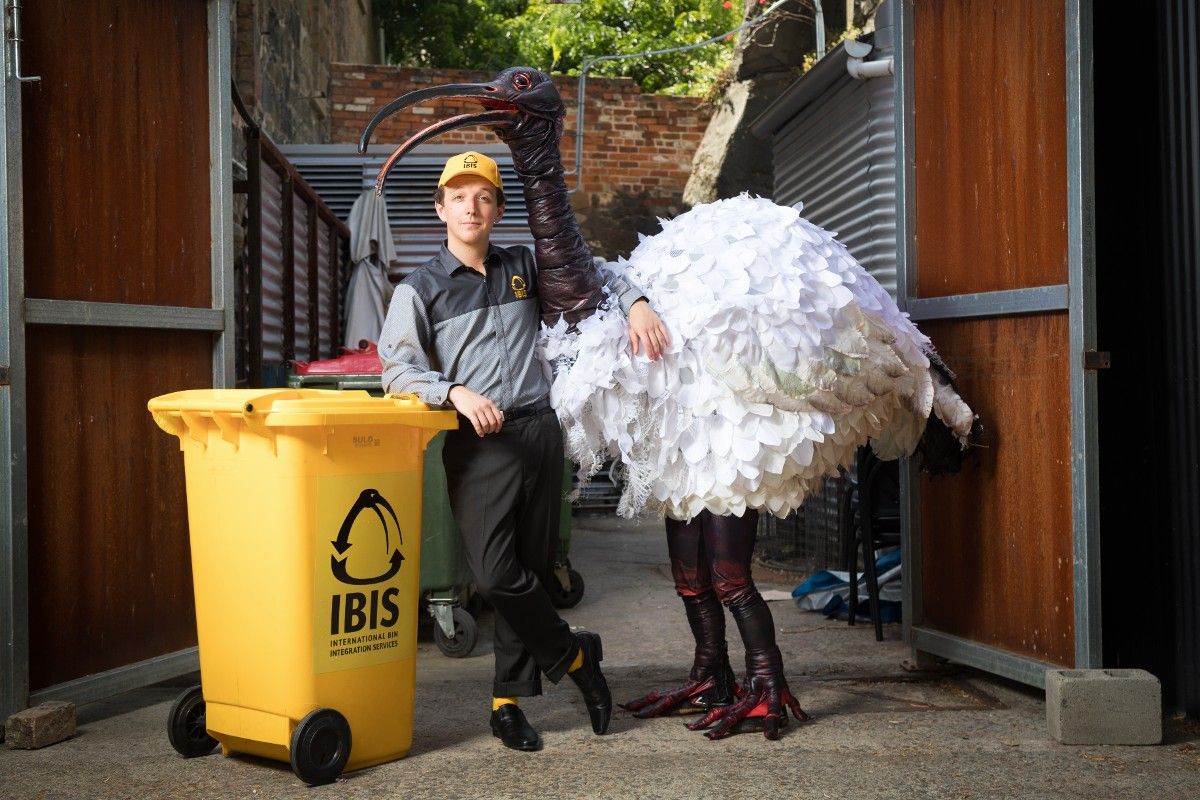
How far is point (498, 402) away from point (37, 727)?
179 centimetres

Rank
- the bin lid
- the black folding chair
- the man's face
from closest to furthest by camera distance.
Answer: the bin lid → the man's face → the black folding chair

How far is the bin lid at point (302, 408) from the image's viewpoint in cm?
321

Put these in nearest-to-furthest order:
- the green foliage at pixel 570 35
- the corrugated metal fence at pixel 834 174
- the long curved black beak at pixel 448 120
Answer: the long curved black beak at pixel 448 120
the corrugated metal fence at pixel 834 174
the green foliage at pixel 570 35

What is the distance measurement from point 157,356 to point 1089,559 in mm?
3328

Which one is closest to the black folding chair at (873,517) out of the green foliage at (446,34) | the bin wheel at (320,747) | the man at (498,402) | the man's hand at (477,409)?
the man at (498,402)

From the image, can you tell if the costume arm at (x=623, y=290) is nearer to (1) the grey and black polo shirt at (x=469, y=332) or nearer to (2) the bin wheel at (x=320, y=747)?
(1) the grey and black polo shirt at (x=469, y=332)

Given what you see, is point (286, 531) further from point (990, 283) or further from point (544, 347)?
point (990, 283)

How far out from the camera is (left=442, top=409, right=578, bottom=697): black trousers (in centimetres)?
357

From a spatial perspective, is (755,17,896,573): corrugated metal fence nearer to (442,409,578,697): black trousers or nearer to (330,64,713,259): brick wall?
(442,409,578,697): black trousers

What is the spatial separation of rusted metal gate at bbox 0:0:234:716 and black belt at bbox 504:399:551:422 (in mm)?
1532

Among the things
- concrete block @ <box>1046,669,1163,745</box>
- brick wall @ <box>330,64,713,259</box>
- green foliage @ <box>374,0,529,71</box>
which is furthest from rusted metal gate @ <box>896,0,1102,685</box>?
green foliage @ <box>374,0,529,71</box>

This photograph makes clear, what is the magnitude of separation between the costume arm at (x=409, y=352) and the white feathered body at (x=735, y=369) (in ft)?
1.25

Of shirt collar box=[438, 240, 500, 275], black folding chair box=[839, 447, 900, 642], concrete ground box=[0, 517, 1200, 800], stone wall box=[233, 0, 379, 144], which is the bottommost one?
concrete ground box=[0, 517, 1200, 800]

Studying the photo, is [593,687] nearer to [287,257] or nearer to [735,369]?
[735,369]
